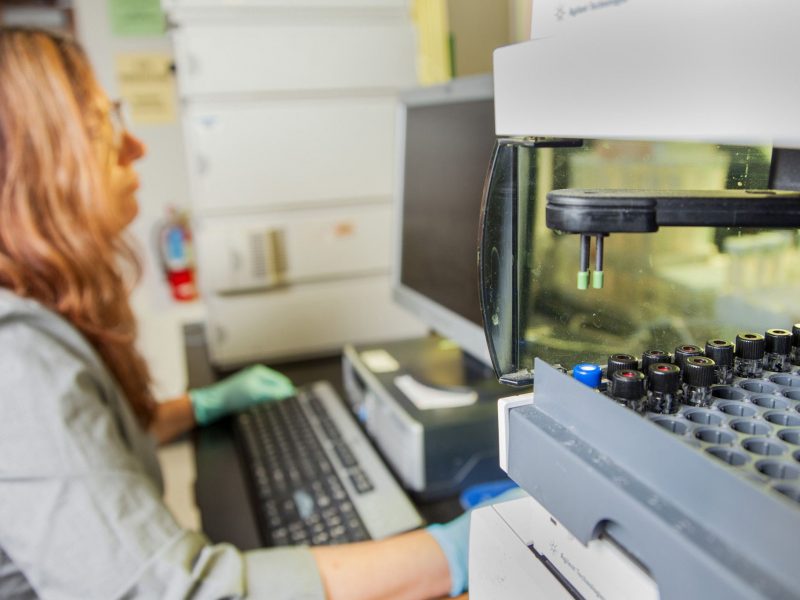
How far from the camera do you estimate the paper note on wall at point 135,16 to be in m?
2.10

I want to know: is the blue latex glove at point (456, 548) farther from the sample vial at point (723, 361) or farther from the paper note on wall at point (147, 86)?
the paper note on wall at point (147, 86)

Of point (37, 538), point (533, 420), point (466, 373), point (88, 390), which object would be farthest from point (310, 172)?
point (533, 420)

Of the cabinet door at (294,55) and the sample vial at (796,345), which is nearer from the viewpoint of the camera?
the sample vial at (796,345)

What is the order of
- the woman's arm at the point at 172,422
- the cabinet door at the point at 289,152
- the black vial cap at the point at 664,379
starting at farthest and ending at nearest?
the cabinet door at the point at 289,152
the woman's arm at the point at 172,422
the black vial cap at the point at 664,379

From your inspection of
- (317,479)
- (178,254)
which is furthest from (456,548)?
(178,254)

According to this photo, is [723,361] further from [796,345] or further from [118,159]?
[118,159]

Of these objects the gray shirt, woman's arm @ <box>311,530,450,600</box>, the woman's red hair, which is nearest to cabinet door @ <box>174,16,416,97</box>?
the woman's red hair

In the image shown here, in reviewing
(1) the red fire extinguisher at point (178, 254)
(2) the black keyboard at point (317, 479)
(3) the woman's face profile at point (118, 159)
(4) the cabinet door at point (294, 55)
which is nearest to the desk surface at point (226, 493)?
(2) the black keyboard at point (317, 479)

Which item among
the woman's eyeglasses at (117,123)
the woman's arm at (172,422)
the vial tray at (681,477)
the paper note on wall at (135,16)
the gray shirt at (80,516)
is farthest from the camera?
the paper note on wall at (135,16)

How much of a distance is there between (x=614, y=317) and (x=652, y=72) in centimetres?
27

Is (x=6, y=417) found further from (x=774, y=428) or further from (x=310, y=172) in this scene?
(x=310, y=172)

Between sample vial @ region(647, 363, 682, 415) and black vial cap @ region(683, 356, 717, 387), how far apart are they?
0.01 metres

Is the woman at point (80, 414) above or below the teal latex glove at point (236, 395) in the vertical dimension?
above

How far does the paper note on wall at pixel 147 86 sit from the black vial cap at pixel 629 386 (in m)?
2.14
